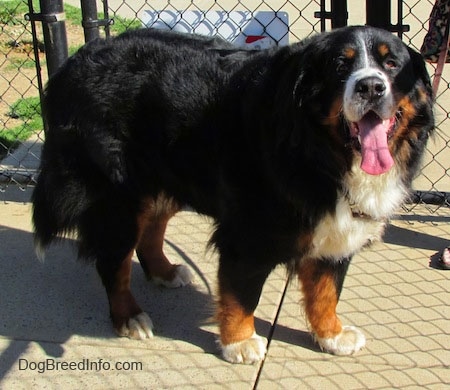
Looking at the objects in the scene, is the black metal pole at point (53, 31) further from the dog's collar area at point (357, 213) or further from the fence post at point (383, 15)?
the dog's collar area at point (357, 213)

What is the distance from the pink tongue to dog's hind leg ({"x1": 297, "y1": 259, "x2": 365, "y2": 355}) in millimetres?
672

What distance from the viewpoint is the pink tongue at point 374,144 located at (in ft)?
8.12

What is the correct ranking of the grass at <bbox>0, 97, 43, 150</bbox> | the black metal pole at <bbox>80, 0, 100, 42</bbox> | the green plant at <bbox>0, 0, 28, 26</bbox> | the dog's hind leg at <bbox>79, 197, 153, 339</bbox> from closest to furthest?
the dog's hind leg at <bbox>79, 197, 153, 339</bbox> → the black metal pole at <bbox>80, 0, 100, 42</bbox> → the grass at <bbox>0, 97, 43, 150</bbox> → the green plant at <bbox>0, 0, 28, 26</bbox>

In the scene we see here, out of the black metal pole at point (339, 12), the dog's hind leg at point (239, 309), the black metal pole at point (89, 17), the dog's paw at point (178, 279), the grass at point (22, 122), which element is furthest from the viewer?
the grass at point (22, 122)

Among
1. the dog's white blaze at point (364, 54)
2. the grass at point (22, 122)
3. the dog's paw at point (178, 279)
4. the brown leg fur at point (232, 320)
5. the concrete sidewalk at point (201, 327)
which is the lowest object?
the concrete sidewalk at point (201, 327)

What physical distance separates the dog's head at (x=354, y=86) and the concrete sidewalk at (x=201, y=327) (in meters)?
0.99

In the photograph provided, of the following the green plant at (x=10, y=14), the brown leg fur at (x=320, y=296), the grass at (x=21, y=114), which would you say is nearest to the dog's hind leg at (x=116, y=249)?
the brown leg fur at (x=320, y=296)

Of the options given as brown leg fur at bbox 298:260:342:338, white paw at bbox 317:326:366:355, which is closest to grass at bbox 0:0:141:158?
brown leg fur at bbox 298:260:342:338

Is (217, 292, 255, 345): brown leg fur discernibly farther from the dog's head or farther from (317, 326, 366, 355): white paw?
the dog's head

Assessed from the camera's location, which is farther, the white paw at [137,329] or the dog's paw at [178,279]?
the dog's paw at [178,279]

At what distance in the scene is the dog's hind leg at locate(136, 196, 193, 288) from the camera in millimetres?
3484

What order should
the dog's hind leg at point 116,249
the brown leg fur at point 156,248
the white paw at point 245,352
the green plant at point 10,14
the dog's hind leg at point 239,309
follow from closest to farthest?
the dog's hind leg at point 239,309, the white paw at point 245,352, the dog's hind leg at point 116,249, the brown leg fur at point 156,248, the green plant at point 10,14

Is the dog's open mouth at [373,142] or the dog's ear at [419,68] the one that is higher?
the dog's ear at [419,68]

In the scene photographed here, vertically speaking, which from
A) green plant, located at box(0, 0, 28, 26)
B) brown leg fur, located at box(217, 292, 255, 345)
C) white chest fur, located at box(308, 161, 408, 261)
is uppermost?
green plant, located at box(0, 0, 28, 26)
